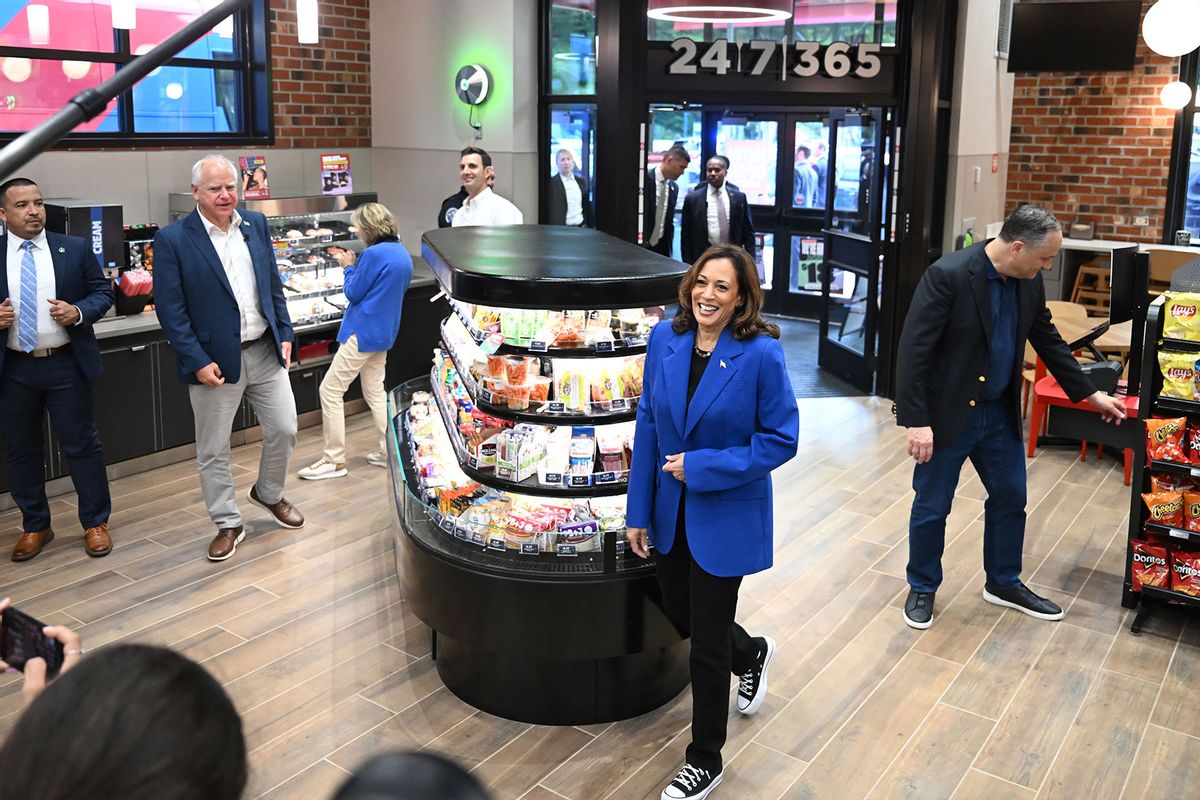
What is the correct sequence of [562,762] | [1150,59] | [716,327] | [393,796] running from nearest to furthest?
[393,796] < [716,327] < [562,762] < [1150,59]

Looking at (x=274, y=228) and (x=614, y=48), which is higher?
(x=614, y=48)

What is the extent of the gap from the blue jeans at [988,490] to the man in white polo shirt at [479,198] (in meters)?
3.24

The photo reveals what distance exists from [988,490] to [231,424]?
3.35 meters

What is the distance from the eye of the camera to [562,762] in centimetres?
353

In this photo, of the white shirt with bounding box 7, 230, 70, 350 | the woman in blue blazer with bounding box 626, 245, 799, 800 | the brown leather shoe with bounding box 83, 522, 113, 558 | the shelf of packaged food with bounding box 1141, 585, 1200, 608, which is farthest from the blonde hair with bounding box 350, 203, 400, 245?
the shelf of packaged food with bounding box 1141, 585, 1200, 608

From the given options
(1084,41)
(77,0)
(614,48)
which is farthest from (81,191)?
(1084,41)

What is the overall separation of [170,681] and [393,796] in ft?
0.80

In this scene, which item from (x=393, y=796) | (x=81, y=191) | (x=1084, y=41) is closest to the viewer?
(x=393, y=796)

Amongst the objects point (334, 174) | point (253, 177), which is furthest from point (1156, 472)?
point (334, 174)

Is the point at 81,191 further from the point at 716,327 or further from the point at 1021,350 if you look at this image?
the point at 1021,350

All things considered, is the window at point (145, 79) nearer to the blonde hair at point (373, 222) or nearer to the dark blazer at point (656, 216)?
the blonde hair at point (373, 222)

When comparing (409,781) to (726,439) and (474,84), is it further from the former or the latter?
(474,84)

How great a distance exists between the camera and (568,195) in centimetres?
798

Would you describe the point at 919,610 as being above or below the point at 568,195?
below
